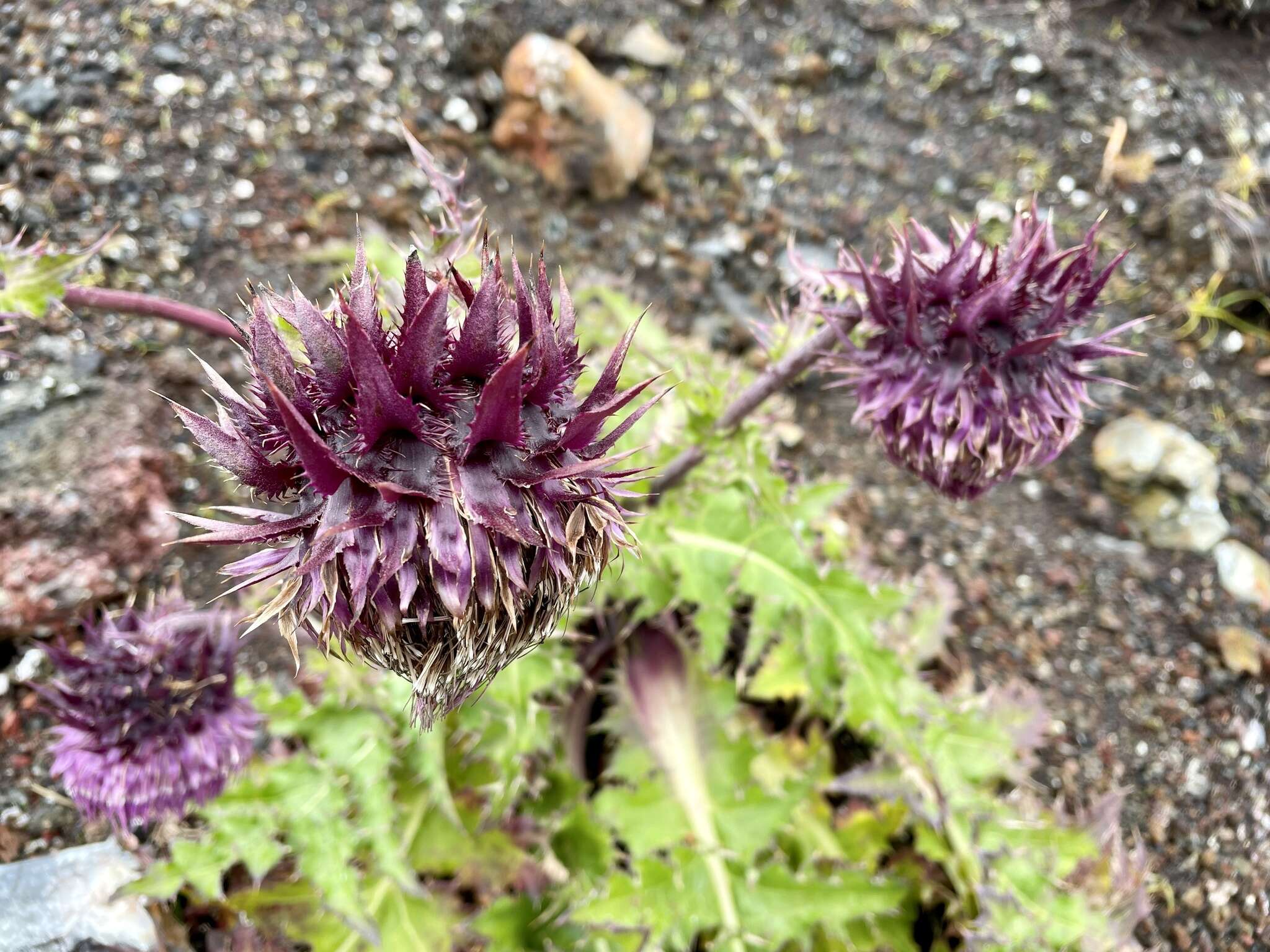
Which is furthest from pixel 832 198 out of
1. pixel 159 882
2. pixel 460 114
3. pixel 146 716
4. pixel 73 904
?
pixel 73 904

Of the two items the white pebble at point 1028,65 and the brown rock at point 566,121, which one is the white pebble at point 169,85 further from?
the white pebble at point 1028,65

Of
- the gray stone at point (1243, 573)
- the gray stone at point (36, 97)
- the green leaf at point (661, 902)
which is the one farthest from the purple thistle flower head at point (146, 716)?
the gray stone at point (1243, 573)

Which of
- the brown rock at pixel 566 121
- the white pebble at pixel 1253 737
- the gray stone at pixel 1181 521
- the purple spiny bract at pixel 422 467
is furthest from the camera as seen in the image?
the brown rock at pixel 566 121

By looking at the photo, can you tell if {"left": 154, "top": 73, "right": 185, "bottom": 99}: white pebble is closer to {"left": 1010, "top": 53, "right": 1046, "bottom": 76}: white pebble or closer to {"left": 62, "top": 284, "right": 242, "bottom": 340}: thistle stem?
{"left": 62, "top": 284, "right": 242, "bottom": 340}: thistle stem

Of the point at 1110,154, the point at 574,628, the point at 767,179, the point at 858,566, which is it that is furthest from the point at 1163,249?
the point at 574,628

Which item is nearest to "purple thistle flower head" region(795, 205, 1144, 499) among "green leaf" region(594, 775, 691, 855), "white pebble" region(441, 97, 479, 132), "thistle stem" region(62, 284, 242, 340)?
"green leaf" region(594, 775, 691, 855)

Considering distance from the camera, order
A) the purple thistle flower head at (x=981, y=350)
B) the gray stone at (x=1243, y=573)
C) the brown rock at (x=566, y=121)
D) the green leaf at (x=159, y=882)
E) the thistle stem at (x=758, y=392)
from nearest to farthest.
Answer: the purple thistle flower head at (x=981, y=350) < the thistle stem at (x=758, y=392) < the green leaf at (x=159, y=882) < the gray stone at (x=1243, y=573) < the brown rock at (x=566, y=121)
